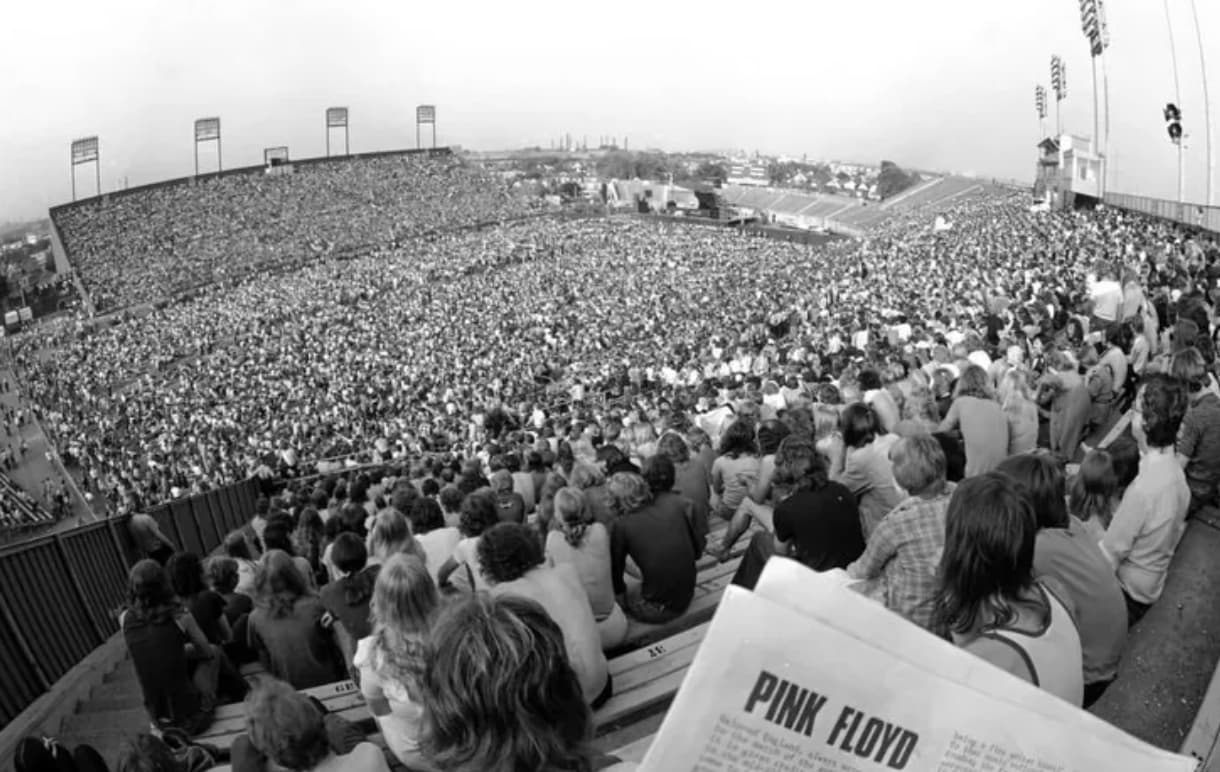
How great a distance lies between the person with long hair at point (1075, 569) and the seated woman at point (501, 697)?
2.15 metres

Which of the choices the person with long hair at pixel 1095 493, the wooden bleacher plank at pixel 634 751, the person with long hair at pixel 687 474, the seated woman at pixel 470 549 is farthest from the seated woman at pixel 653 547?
the person with long hair at pixel 1095 493

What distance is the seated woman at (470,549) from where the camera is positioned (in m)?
4.40

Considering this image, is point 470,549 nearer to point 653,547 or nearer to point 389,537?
point 389,537

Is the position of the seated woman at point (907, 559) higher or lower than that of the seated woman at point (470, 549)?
higher

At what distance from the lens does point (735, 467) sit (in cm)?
586

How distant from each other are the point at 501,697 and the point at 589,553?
2.91 m

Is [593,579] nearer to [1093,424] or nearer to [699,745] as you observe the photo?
[699,745]

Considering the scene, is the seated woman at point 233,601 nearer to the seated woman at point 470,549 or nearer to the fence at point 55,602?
the fence at point 55,602

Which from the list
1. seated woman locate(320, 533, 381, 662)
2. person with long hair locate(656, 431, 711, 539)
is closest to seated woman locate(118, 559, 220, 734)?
seated woman locate(320, 533, 381, 662)

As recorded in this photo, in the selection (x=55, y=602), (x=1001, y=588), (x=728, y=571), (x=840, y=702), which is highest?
(x=840, y=702)

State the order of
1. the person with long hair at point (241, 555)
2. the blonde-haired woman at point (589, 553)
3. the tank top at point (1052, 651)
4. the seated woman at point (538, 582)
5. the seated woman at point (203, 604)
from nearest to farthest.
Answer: the tank top at point (1052, 651), the seated woman at point (538, 582), the blonde-haired woman at point (589, 553), the seated woman at point (203, 604), the person with long hair at point (241, 555)

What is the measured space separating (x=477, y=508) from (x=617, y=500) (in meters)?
0.80

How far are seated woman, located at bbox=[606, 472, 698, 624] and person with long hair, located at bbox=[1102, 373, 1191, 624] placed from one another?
6.84ft

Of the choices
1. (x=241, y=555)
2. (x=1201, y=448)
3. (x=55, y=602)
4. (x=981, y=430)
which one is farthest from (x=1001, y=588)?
(x=55, y=602)
